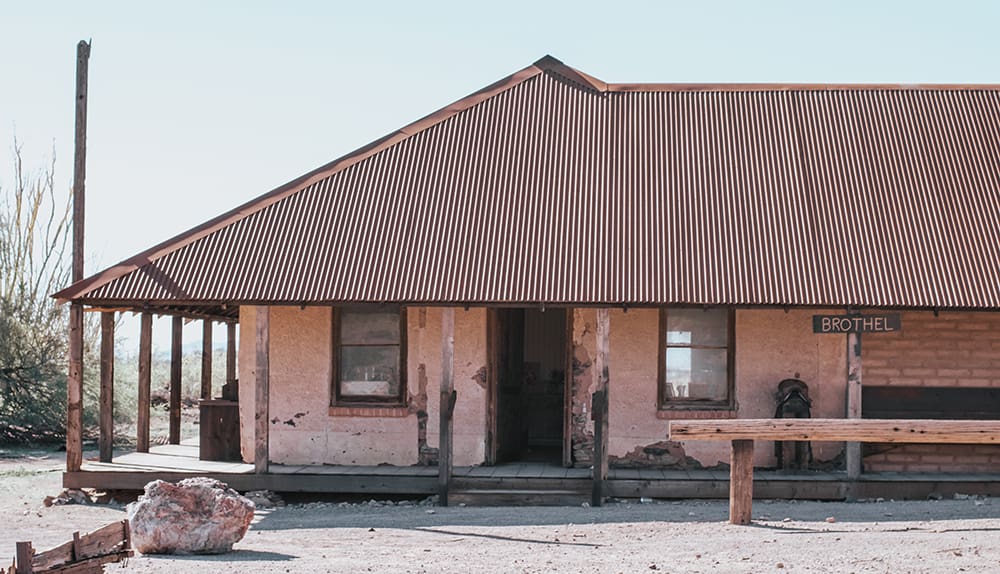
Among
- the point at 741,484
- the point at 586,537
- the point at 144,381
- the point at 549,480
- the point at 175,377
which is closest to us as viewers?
the point at 586,537

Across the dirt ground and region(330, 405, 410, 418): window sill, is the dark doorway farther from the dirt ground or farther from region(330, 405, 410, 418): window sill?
the dirt ground

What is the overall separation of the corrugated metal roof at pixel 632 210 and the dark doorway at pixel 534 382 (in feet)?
5.93

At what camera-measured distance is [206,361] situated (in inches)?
795

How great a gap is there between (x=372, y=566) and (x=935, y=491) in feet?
24.1

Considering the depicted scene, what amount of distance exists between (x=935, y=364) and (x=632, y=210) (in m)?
3.99

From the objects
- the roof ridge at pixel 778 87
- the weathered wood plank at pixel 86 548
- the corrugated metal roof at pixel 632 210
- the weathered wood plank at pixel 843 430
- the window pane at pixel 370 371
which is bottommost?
the weathered wood plank at pixel 86 548

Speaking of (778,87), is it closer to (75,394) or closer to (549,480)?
(549,480)

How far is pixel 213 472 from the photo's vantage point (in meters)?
15.4

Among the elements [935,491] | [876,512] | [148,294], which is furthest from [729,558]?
[148,294]

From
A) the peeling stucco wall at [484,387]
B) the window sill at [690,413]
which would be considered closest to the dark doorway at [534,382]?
the peeling stucco wall at [484,387]

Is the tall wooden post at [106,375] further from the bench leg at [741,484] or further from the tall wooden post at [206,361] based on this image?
the bench leg at [741,484]

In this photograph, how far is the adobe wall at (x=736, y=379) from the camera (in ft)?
51.8

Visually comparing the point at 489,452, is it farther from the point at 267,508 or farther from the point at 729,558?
the point at 729,558

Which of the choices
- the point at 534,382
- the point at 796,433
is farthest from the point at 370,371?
the point at 796,433
